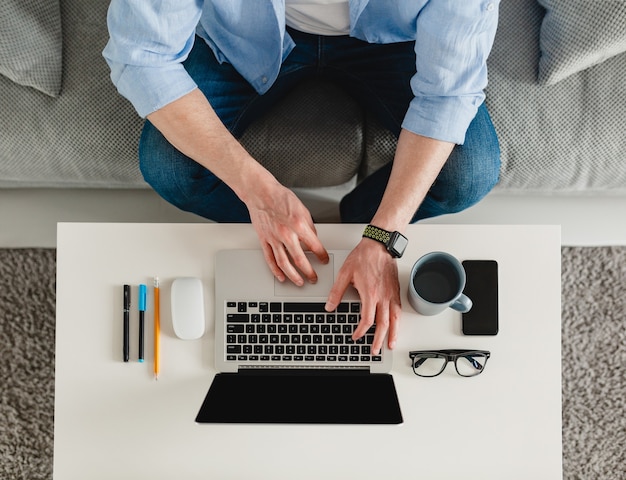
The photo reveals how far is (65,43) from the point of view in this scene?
3.98ft

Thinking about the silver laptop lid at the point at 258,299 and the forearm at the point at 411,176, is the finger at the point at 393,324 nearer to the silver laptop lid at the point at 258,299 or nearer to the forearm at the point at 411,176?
the silver laptop lid at the point at 258,299

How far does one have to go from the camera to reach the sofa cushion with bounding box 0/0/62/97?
111cm

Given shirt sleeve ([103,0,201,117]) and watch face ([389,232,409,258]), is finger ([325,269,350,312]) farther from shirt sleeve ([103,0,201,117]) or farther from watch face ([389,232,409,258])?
shirt sleeve ([103,0,201,117])

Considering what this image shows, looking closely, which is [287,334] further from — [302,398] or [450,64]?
[450,64]

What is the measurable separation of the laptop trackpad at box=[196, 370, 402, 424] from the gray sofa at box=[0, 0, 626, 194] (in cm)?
49

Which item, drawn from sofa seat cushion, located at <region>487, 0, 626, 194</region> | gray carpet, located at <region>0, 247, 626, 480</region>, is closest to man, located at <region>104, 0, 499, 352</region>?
sofa seat cushion, located at <region>487, 0, 626, 194</region>

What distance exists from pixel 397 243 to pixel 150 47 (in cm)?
50

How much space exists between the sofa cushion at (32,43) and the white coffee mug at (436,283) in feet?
2.74

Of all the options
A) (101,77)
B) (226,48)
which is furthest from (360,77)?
(101,77)

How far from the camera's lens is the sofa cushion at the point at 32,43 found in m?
1.11

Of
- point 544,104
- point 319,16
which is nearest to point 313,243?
point 319,16

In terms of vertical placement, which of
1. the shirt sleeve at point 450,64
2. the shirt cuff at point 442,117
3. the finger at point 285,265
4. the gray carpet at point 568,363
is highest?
the shirt sleeve at point 450,64

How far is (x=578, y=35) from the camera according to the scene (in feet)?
3.70

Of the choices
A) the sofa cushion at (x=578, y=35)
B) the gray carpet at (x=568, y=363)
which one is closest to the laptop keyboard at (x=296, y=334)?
the sofa cushion at (x=578, y=35)
